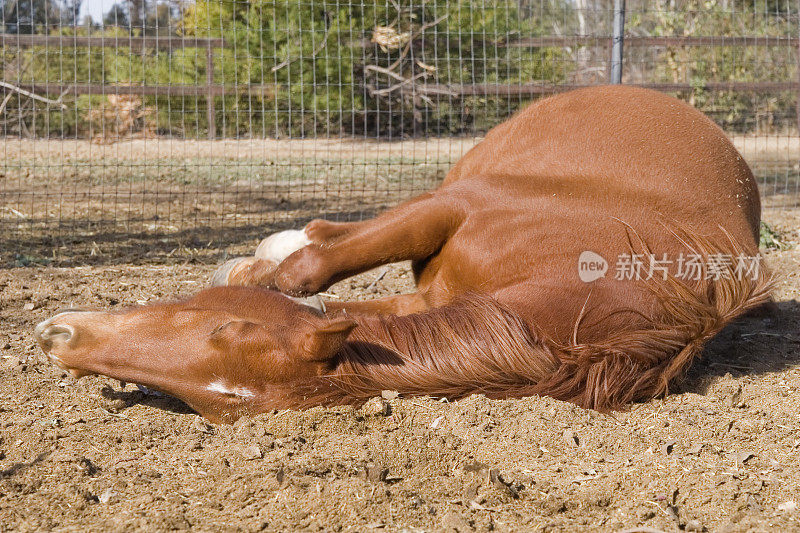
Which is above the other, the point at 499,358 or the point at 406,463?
the point at 499,358

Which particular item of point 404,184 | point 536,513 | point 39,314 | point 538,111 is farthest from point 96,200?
Result: point 536,513

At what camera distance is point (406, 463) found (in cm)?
237

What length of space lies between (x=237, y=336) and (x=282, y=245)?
5.33 feet

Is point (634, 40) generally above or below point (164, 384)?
above

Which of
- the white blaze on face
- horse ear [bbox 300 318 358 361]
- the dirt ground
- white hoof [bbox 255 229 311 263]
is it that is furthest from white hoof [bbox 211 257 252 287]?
horse ear [bbox 300 318 358 361]

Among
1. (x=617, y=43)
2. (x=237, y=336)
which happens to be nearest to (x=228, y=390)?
(x=237, y=336)

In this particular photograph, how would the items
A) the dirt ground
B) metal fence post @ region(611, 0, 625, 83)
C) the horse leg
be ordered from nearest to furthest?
the dirt ground < the horse leg < metal fence post @ region(611, 0, 625, 83)

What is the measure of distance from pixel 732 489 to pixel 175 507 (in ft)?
4.63

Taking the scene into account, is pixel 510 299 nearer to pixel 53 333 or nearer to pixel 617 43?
pixel 53 333

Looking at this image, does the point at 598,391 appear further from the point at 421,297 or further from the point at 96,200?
the point at 96,200

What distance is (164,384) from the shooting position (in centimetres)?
255

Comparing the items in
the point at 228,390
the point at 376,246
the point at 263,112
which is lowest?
the point at 228,390

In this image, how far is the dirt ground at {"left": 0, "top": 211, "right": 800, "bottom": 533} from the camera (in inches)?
81.4

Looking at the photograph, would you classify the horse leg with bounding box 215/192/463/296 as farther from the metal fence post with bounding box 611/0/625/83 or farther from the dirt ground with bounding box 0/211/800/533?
the metal fence post with bounding box 611/0/625/83
